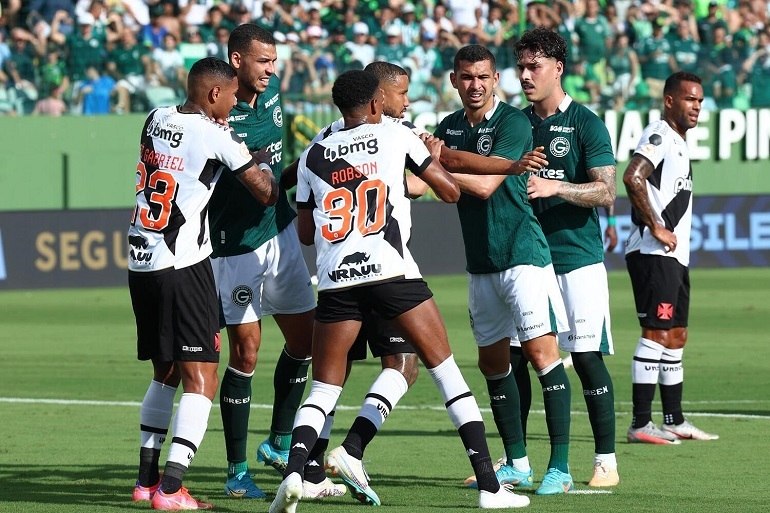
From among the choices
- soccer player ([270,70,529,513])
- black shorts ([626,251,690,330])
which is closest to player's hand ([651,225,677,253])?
black shorts ([626,251,690,330])

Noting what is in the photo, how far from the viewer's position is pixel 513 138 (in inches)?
328

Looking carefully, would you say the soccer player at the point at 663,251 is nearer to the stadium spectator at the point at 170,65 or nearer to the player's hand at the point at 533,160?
the player's hand at the point at 533,160

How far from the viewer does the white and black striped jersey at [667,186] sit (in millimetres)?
10562

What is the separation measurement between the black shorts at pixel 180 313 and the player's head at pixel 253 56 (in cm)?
143

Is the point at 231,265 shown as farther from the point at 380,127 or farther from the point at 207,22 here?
the point at 207,22

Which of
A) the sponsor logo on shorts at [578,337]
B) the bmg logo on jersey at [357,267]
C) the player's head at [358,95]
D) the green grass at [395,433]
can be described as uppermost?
the player's head at [358,95]

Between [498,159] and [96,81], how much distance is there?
17460 millimetres

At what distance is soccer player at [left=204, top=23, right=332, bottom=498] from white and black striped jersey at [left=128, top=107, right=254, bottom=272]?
2.94 ft

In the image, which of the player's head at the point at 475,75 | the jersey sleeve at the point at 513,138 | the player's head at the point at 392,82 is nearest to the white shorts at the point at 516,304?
the jersey sleeve at the point at 513,138

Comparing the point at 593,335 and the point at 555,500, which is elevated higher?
the point at 593,335

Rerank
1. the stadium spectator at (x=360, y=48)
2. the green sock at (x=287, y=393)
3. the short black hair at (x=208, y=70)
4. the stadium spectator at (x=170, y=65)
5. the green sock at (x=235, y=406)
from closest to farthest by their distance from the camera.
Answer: the short black hair at (x=208, y=70) → the green sock at (x=235, y=406) → the green sock at (x=287, y=393) → the stadium spectator at (x=170, y=65) → the stadium spectator at (x=360, y=48)

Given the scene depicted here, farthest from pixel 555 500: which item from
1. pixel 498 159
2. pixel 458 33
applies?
pixel 458 33

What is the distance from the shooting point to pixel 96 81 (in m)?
24.5

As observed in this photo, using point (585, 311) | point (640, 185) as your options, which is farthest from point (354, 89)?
point (640, 185)
